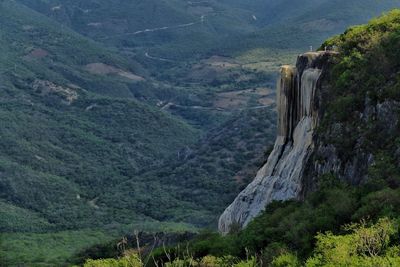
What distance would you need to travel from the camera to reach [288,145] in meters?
35.3

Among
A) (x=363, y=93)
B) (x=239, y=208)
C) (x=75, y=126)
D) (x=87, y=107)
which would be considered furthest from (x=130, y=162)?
(x=363, y=93)

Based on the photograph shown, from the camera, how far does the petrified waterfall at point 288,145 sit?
3269cm

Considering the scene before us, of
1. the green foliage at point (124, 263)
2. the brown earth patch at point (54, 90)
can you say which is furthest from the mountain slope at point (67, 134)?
the green foliage at point (124, 263)

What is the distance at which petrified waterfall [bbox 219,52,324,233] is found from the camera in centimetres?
3269

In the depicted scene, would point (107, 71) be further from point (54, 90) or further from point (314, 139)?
point (314, 139)

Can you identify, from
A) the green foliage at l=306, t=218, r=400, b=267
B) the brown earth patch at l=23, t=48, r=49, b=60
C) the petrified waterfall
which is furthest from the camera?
the brown earth patch at l=23, t=48, r=49, b=60

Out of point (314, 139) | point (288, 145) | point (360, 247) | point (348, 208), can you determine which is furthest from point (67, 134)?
point (360, 247)

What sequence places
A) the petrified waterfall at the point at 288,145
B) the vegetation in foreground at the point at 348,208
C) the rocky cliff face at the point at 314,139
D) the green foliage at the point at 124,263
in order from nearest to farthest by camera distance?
the vegetation in foreground at the point at 348,208, the rocky cliff face at the point at 314,139, the green foliage at the point at 124,263, the petrified waterfall at the point at 288,145

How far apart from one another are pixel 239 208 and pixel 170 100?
146 m

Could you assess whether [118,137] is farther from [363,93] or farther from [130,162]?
[363,93]

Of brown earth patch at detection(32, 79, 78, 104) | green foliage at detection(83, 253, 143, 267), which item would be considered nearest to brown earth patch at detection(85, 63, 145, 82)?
brown earth patch at detection(32, 79, 78, 104)

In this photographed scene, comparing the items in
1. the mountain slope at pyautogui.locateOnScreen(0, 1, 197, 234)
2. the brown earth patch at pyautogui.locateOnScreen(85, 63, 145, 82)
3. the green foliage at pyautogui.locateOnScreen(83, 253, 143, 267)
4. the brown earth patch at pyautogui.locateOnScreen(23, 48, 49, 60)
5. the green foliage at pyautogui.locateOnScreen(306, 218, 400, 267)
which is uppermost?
the brown earth patch at pyautogui.locateOnScreen(23, 48, 49, 60)

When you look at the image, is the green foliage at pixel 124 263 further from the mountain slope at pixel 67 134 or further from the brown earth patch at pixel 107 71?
the brown earth patch at pixel 107 71

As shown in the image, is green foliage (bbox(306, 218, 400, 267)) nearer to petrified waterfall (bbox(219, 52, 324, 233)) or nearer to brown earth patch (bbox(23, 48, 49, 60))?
petrified waterfall (bbox(219, 52, 324, 233))
